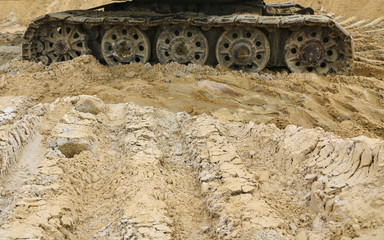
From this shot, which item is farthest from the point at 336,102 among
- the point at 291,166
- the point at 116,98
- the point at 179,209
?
the point at 179,209

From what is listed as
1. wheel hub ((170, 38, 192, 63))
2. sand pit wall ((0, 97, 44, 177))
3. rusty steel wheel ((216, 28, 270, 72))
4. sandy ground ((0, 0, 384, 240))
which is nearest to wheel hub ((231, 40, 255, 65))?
rusty steel wheel ((216, 28, 270, 72))

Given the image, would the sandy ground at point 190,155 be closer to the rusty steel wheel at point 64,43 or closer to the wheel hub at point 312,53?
the wheel hub at point 312,53

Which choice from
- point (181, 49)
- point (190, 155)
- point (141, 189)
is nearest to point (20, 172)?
point (141, 189)

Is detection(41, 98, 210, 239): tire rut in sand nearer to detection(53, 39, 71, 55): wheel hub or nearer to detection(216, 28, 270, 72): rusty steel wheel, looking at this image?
detection(216, 28, 270, 72): rusty steel wheel

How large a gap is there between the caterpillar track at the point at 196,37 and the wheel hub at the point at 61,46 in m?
0.02

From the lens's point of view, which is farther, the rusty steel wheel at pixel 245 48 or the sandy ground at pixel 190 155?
the rusty steel wheel at pixel 245 48

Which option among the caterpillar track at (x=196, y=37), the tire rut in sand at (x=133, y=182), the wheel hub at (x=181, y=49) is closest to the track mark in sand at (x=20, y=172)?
the tire rut in sand at (x=133, y=182)

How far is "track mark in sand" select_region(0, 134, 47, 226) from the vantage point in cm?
394

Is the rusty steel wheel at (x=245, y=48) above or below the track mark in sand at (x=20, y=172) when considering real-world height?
above

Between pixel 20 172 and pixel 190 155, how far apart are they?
1948mm

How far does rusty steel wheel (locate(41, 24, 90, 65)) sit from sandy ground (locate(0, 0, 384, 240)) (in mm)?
984

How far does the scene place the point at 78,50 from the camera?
30.2 feet

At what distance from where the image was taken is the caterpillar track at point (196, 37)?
832cm

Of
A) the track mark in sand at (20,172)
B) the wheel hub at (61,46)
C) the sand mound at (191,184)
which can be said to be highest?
the wheel hub at (61,46)
